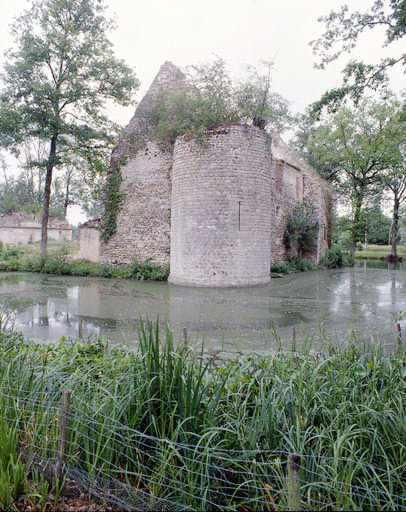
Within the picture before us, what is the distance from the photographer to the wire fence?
184 centimetres

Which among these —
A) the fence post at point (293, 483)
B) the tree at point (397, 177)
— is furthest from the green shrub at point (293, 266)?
the fence post at point (293, 483)

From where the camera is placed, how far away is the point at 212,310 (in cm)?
875

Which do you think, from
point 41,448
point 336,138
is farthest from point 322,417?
point 336,138

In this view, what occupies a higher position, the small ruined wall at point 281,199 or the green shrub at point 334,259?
the small ruined wall at point 281,199

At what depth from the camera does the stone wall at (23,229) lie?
3158 centimetres

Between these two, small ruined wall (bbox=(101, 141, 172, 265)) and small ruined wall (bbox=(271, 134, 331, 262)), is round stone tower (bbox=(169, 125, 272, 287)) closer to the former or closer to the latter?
small ruined wall (bbox=(101, 141, 172, 265))

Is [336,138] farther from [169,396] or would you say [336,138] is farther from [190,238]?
[169,396]

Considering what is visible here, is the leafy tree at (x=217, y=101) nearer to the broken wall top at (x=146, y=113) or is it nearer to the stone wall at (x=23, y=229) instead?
the broken wall top at (x=146, y=113)

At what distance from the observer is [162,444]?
223 centimetres

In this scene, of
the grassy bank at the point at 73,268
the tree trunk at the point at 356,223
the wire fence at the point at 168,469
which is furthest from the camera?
the tree trunk at the point at 356,223

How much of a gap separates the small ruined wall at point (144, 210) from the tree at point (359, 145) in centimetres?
1516

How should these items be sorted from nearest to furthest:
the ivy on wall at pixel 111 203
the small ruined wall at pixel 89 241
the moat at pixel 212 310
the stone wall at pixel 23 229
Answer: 1. the moat at pixel 212 310
2. the ivy on wall at pixel 111 203
3. the small ruined wall at pixel 89 241
4. the stone wall at pixel 23 229

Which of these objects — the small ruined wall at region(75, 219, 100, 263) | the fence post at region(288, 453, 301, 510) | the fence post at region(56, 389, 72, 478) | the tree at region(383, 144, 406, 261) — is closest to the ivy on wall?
the small ruined wall at region(75, 219, 100, 263)

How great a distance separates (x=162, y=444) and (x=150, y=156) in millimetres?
16075
